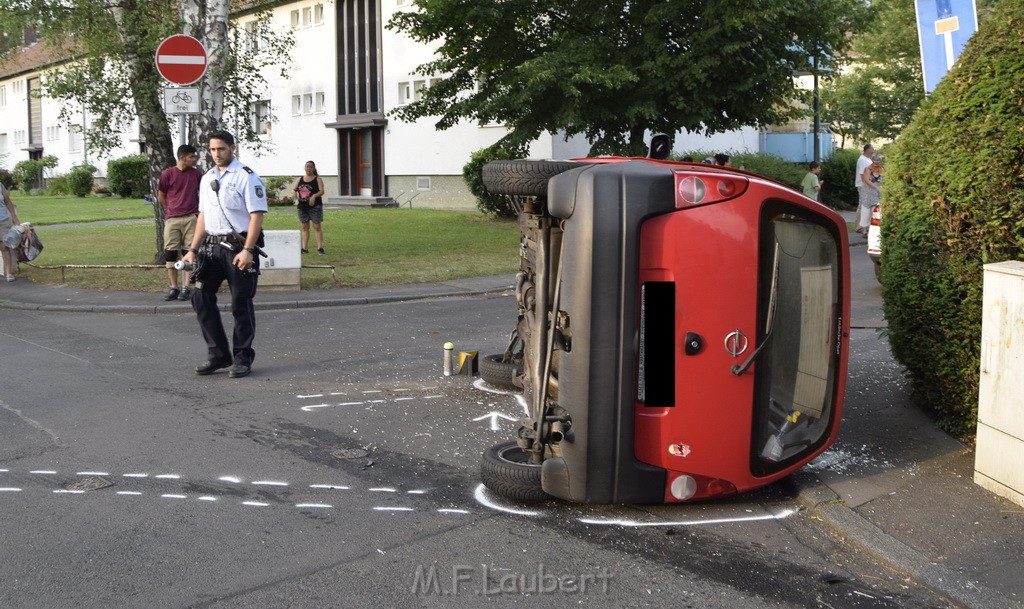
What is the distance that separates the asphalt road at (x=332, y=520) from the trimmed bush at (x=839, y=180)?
2926 cm

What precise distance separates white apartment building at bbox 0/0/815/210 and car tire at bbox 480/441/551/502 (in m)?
27.8

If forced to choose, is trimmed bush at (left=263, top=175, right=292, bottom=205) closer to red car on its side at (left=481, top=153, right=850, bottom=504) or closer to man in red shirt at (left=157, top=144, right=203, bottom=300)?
man in red shirt at (left=157, top=144, right=203, bottom=300)

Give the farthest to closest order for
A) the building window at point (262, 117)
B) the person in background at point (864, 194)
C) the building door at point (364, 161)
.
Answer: the building door at point (364, 161) < the person in background at point (864, 194) < the building window at point (262, 117)

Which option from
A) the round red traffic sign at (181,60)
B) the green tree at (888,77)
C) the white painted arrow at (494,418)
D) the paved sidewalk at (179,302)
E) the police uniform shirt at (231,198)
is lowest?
the white painted arrow at (494,418)

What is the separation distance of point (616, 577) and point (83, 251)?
1790cm

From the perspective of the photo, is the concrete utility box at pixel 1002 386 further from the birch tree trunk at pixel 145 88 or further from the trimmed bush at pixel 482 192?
the trimmed bush at pixel 482 192

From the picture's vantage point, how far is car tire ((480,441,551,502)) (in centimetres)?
539

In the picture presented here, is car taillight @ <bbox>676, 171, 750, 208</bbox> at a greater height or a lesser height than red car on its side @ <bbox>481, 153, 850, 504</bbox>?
greater

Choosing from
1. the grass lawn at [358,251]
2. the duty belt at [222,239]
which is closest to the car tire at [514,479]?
the duty belt at [222,239]

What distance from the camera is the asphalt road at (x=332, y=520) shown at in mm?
4383

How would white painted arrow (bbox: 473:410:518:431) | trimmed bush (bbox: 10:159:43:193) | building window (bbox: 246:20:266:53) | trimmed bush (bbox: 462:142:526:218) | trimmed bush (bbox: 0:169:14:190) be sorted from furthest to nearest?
trimmed bush (bbox: 10:159:43:193)
trimmed bush (bbox: 462:142:526:218)
building window (bbox: 246:20:266:53)
trimmed bush (bbox: 0:169:14:190)
white painted arrow (bbox: 473:410:518:431)

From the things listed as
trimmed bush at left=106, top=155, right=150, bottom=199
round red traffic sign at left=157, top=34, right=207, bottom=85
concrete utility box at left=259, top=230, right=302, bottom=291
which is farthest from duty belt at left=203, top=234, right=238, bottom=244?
trimmed bush at left=106, top=155, right=150, bottom=199

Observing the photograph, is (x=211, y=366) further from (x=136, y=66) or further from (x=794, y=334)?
(x=136, y=66)

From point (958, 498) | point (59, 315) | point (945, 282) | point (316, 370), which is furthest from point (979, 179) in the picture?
point (59, 315)
